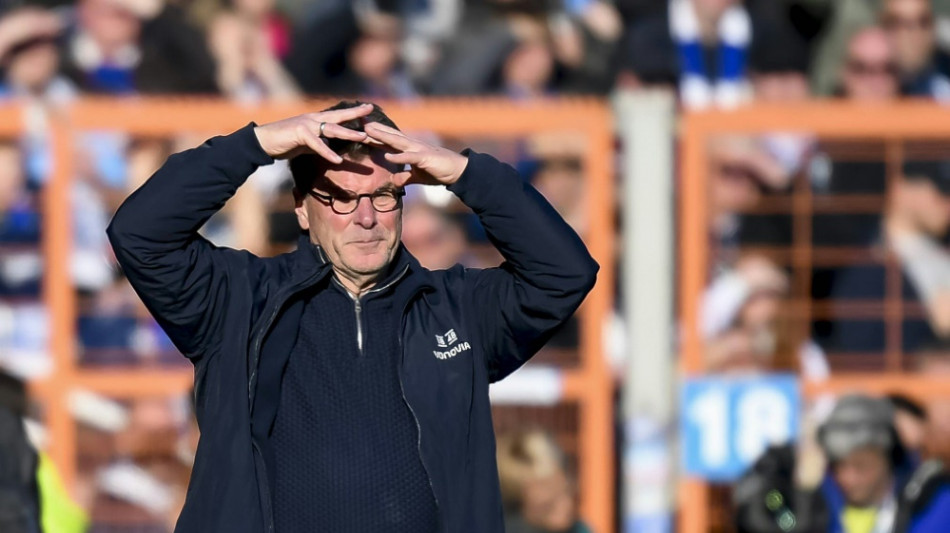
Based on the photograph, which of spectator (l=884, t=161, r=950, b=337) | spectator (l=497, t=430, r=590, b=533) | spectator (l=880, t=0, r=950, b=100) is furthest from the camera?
spectator (l=880, t=0, r=950, b=100)

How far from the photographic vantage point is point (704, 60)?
7.03m

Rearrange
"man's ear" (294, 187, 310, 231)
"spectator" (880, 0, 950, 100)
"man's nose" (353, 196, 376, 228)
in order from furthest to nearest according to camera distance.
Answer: "spectator" (880, 0, 950, 100) < "man's ear" (294, 187, 310, 231) < "man's nose" (353, 196, 376, 228)

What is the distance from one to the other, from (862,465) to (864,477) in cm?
4

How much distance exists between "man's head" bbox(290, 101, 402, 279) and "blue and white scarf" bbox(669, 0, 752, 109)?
3.57 m

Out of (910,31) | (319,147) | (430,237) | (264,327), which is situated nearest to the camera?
(319,147)

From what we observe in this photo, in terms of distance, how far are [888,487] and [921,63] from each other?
5.57ft

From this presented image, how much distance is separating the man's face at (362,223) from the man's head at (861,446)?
314cm

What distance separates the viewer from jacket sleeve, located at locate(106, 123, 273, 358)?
3.35 metres

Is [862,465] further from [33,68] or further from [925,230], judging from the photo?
[33,68]

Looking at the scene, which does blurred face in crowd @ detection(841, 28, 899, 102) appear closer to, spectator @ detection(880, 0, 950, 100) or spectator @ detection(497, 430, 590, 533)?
spectator @ detection(880, 0, 950, 100)

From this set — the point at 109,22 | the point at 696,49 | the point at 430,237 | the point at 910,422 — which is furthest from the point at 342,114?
the point at 109,22

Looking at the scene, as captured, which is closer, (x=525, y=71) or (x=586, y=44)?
(x=525, y=71)

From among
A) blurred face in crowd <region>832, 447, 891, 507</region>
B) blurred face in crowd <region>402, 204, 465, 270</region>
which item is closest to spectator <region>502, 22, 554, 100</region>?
blurred face in crowd <region>402, 204, 465, 270</region>

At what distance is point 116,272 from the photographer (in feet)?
21.0
